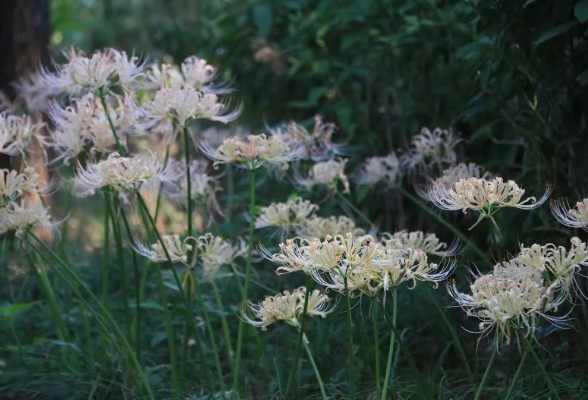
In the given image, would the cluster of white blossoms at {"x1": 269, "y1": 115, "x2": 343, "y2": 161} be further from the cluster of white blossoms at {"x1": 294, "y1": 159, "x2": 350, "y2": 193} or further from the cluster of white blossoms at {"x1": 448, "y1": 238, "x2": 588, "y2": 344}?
the cluster of white blossoms at {"x1": 448, "y1": 238, "x2": 588, "y2": 344}

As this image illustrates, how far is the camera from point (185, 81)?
3287 mm

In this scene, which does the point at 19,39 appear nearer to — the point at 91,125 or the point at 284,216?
the point at 91,125

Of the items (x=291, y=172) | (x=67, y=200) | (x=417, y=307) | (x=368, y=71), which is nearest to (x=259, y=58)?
(x=368, y=71)

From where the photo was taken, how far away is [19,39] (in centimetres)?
513

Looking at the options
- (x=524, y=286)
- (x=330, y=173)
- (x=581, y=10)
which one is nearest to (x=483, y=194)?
(x=524, y=286)

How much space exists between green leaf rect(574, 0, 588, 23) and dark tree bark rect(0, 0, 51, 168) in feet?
10.6

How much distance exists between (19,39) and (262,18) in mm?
1372

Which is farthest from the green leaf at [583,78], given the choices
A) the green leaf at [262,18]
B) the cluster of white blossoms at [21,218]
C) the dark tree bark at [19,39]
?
the dark tree bark at [19,39]

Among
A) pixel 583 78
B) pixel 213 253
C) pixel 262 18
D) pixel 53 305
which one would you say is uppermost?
pixel 262 18

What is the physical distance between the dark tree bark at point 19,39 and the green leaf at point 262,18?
1200mm

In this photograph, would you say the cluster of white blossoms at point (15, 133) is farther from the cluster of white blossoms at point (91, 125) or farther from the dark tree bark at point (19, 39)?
the dark tree bark at point (19, 39)

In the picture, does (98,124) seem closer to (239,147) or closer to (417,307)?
(239,147)

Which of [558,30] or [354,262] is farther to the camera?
[558,30]

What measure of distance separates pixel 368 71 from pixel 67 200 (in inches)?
74.4
